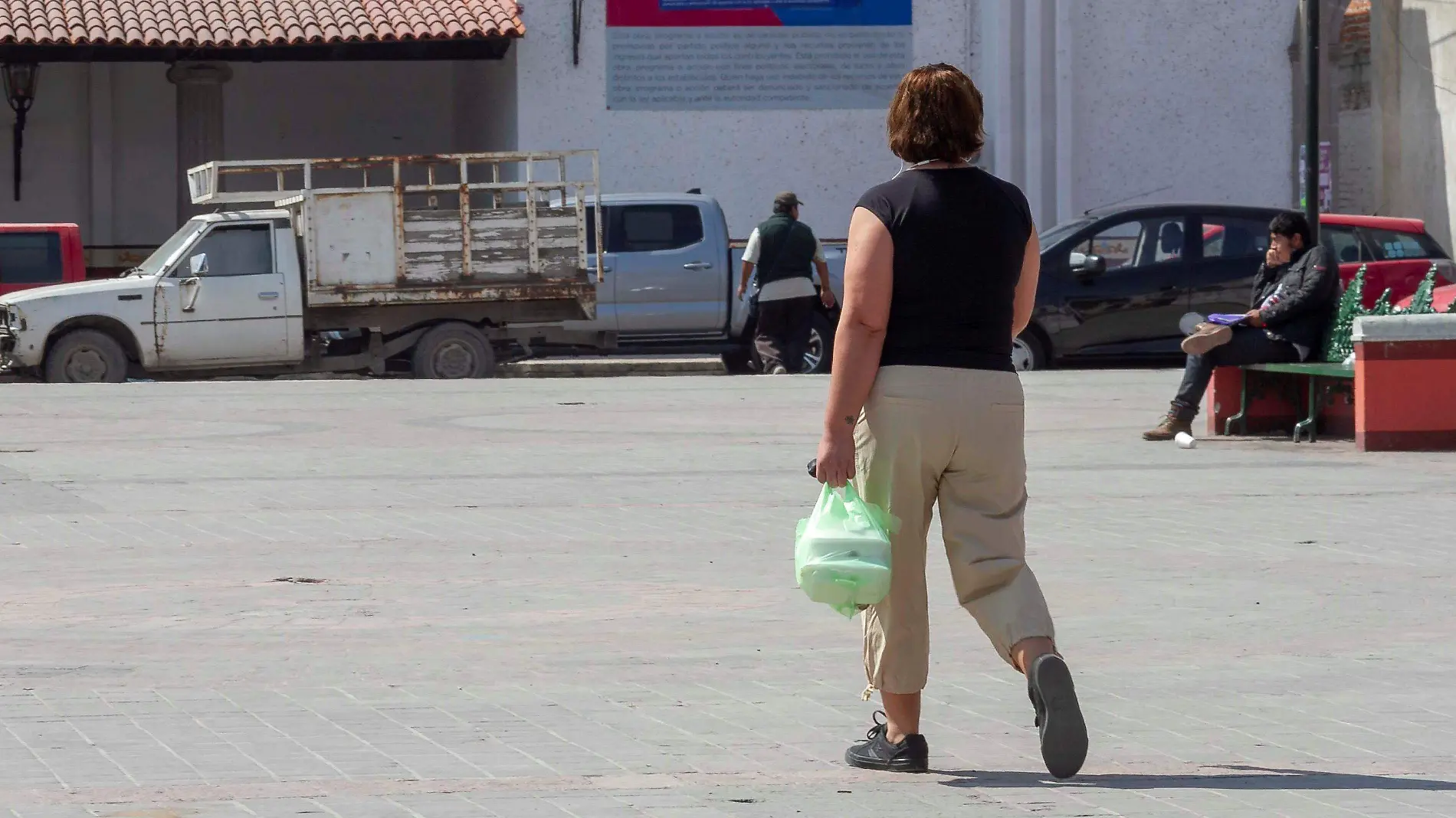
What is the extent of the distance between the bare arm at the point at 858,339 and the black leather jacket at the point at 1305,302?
8.38 m

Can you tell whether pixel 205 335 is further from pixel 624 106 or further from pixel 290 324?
pixel 624 106

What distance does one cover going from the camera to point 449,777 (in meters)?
5.14

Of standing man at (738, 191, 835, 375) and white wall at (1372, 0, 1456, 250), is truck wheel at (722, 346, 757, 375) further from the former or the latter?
white wall at (1372, 0, 1456, 250)

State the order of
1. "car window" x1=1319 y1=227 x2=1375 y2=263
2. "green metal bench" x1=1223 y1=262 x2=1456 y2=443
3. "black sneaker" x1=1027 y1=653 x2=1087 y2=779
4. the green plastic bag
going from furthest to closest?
"car window" x1=1319 y1=227 x2=1375 y2=263 < "green metal bench" x1=1223 y1=262 x2=1456 y2=443 < the green plastic bag < "black sneaker" x1=1027 y1=653 x2=1087 y2=779

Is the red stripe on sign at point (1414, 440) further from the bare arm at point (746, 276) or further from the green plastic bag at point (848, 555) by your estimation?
the green plastic bag at point (848, 555)

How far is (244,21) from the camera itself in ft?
85.8

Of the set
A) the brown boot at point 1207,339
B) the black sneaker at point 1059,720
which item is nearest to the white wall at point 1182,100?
the brown boot at point 1207,339

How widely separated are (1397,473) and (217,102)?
19980 millimetres

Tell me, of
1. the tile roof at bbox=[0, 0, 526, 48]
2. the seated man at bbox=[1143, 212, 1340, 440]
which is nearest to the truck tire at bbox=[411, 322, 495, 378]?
the tile roof at bbox=[0, 0, 526, 48]

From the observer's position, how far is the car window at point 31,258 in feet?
69.7

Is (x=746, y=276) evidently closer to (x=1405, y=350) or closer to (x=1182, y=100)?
(x=1405, y=350)

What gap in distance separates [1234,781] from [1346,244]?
51.5 ft

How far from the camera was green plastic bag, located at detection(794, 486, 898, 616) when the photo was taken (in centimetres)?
505

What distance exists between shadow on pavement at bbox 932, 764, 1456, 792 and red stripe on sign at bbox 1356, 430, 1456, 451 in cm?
754
